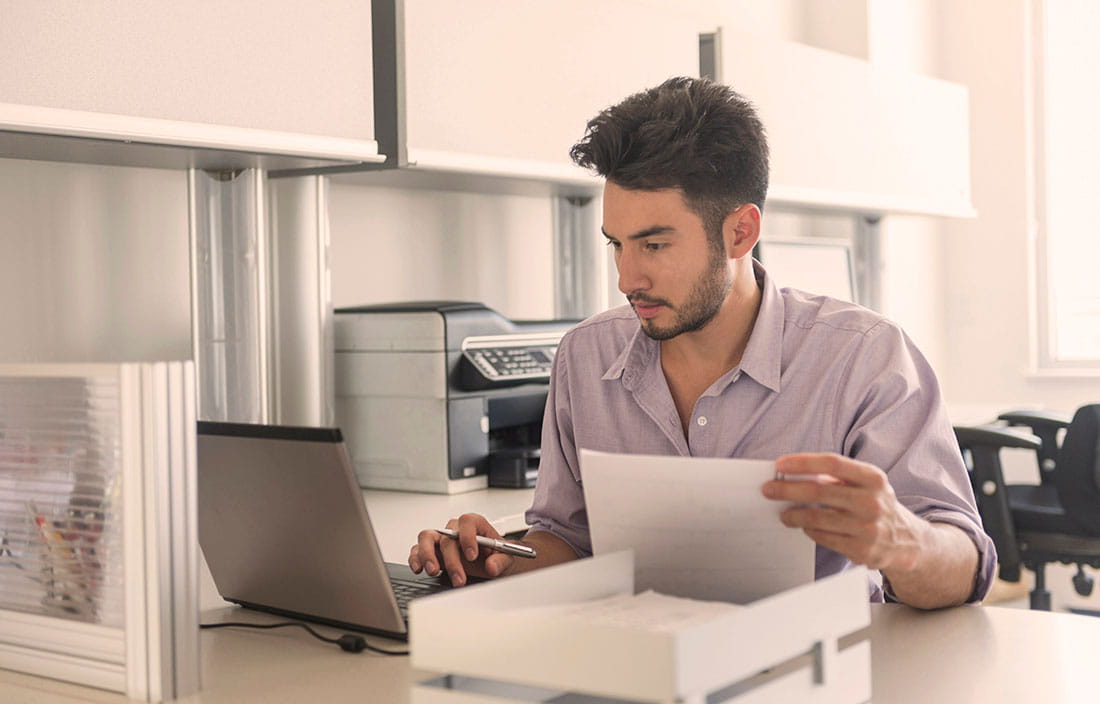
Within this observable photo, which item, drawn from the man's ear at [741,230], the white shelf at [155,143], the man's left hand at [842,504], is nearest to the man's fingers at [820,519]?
the man's left hand at [842,504]

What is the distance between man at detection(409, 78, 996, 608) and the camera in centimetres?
147

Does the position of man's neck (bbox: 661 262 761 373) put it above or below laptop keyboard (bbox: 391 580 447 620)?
above

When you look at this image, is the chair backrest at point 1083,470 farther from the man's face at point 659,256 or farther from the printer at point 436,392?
A: the man's face at point 659,256

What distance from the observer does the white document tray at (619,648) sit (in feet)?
2.52

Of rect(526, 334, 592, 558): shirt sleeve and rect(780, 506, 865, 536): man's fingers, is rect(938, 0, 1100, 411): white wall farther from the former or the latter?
rect(780, 506, 865, 536): man's fingers

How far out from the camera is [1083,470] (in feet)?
9.70

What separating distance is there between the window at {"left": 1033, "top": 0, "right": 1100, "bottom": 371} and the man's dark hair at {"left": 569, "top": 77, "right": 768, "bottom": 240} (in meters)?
3.25

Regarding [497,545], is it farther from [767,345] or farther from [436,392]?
[436,392]

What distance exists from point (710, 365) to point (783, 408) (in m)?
0.13

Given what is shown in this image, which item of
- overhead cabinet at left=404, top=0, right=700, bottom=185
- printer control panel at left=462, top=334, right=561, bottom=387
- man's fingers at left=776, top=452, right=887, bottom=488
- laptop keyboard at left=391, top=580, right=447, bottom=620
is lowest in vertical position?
laptop keyboard at left=391, top=580, right=447, bottom=620

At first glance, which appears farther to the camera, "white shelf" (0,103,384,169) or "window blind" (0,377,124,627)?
"white shelf" (0,103,384,169)

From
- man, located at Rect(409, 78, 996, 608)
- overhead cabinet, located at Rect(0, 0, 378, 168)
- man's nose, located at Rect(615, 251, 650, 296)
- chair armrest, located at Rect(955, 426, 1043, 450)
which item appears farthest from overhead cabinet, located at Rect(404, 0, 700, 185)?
chair armrest, located at Rect(955, 426, 1043, 450)

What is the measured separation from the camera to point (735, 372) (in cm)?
159

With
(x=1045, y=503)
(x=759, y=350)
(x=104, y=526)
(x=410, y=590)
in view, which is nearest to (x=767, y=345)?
(x=759, y=350)
